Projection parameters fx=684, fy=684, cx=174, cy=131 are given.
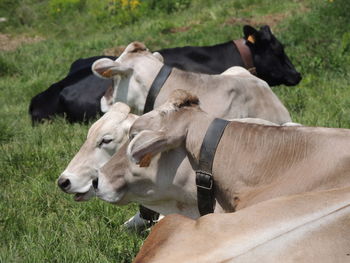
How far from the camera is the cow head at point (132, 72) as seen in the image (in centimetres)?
614

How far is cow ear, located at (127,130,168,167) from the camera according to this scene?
4.03m

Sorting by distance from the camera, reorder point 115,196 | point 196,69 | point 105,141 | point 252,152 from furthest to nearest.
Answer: point 196,69
point 105,141
point 115,196
point 252,152

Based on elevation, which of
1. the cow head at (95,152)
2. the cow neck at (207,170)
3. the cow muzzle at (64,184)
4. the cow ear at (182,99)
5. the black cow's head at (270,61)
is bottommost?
the black cow's head at (270,61)

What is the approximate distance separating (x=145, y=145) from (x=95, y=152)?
117 centimetres

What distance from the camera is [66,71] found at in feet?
41.0

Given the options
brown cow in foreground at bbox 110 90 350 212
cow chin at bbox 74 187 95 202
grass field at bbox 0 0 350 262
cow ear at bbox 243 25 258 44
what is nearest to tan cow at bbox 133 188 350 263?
brown cow in foreground at bbox 110 90 350 212

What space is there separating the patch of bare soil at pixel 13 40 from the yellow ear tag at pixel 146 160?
14.4m

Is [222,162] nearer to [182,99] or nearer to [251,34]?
[182,99]

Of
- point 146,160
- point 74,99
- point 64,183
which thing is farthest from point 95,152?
point 74,99

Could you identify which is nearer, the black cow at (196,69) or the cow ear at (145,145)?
the cow ear at (145,145)

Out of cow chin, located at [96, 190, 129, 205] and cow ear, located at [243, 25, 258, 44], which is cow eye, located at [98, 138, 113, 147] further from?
cow ear, located at [243, 25, 258, 44]

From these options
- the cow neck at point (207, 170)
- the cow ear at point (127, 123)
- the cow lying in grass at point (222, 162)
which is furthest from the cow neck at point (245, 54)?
the cow neck at point (207, 170)

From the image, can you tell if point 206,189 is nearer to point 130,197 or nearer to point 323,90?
point 130,197

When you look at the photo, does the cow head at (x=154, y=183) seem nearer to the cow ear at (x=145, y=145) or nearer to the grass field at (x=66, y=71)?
the cow ear at (x=145, y=145)
